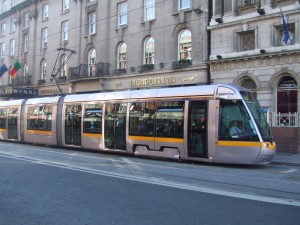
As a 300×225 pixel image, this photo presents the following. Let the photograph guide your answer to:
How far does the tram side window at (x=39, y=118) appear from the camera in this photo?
21127 millimetres

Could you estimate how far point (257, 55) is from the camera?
21500 mm

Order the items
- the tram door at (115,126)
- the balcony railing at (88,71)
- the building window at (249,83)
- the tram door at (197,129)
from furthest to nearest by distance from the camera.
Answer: the balcony railing at (88,71), the building window at (249,83), the tram door at (115,126), the tram door at (197,129)

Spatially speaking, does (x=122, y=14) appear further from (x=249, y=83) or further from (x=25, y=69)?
(x=25, y=69)

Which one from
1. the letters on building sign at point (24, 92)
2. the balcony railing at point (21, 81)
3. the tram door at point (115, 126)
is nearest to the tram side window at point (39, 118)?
the tram door at point (115, 126)

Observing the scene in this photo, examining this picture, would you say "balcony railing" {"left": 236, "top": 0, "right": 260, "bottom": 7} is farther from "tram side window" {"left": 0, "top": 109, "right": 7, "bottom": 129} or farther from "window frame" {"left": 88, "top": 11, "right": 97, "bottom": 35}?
"tram side window" {"left": 0, "top": 109, "right": 7, "bottom": 129}

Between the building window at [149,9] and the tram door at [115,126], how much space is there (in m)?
12.6

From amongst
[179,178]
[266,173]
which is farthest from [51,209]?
[266,173]

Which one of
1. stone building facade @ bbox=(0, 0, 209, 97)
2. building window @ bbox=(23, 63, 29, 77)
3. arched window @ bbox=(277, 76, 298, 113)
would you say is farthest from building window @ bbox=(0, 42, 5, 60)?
arched window @ bbox=(277, 76, 298, 113)

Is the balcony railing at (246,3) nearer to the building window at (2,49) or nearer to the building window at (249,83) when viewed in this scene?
the building window at (249,83)

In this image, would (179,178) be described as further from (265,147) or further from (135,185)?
(265,147)

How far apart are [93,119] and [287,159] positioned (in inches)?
351

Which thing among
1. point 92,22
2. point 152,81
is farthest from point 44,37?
point 152,81

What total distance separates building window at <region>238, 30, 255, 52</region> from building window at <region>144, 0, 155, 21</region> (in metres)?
7.52

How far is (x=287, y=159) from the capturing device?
16.2m
